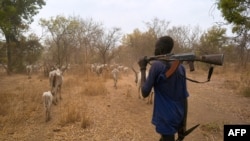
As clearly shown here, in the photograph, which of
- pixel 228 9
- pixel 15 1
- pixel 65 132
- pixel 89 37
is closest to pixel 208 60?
pixel 65 132

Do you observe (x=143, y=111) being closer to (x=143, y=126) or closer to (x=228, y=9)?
(x=143, y=126)

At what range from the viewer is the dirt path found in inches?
275

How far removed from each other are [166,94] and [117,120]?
5304 millimetres

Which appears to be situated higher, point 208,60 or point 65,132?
point 208,60

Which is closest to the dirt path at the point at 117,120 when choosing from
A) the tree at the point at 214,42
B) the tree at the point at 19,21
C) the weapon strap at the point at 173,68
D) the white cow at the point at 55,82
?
the white cow at the point at 55,82

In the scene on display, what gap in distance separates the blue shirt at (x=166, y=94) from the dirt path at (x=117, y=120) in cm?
355

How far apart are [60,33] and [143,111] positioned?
19.5 metres

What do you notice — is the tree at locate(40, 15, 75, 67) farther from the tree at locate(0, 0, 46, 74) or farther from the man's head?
the man's head

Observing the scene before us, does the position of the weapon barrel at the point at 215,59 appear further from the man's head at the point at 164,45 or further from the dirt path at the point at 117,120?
the dirt path at the point at 117,120

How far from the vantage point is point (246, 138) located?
4.04 metres

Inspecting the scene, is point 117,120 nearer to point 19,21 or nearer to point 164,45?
point 164,45

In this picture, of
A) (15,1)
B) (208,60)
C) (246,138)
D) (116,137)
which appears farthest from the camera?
(15,1)

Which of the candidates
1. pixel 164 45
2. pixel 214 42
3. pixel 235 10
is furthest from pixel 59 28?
pixel 164 45

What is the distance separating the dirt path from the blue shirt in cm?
355
